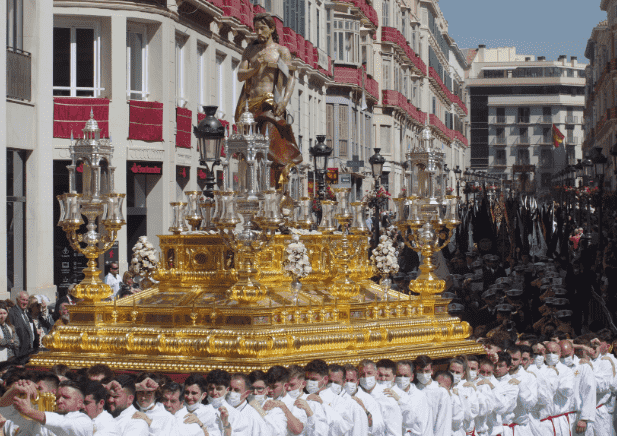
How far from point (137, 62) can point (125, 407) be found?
751 inches

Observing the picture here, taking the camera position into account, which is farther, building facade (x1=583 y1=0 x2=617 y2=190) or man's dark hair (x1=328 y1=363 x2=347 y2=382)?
building facade (x1=583 y1=0 x2=617 y2=190)

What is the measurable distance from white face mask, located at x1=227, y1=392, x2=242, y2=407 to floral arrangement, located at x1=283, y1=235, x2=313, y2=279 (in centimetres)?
329

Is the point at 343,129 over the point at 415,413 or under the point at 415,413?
over

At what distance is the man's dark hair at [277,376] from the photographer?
9.04 meters

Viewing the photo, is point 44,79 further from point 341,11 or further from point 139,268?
point 341,11

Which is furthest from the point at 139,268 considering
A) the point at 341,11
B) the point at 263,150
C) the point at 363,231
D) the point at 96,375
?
the point at 341,11

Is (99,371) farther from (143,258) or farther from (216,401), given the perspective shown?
(143,258)

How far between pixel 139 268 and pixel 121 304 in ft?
15.2

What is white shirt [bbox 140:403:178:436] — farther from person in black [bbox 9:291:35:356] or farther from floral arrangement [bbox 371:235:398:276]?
floral arrangement [bbox 371:235:398:276]

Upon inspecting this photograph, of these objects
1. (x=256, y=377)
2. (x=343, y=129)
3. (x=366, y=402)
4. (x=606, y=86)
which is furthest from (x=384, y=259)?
(x=606, y=86)

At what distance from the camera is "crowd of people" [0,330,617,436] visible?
8062 millimetres

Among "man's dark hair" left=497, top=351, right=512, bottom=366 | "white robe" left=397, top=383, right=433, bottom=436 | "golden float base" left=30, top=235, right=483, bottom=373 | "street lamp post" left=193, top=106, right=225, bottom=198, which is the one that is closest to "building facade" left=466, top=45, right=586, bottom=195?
"street lamp post" left=193, top=106, right=225, bottom=198

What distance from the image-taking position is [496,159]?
136m

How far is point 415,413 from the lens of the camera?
32.9 feet
